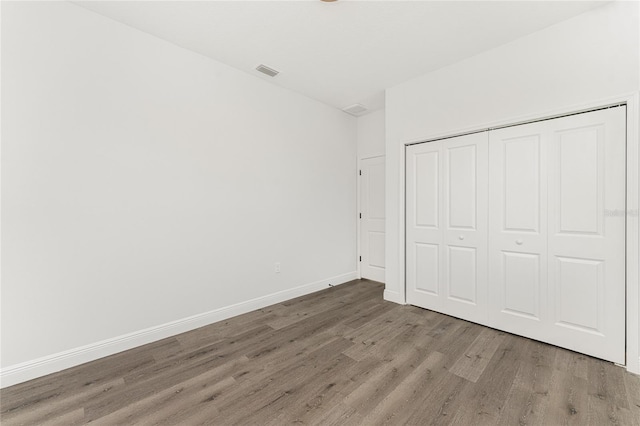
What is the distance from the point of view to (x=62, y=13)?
83.7 inches

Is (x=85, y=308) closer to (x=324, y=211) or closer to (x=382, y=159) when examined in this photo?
(x=324, y=211)

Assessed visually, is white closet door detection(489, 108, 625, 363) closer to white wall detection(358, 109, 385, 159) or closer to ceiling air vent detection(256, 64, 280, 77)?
white wall detection(358, 109, 385, 159)

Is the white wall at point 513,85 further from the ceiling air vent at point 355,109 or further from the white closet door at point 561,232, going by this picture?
the ceiling air vent at point 355,109

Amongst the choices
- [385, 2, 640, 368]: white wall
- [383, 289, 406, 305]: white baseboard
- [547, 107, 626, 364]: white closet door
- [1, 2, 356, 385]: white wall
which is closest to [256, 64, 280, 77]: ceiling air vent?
[1, 2, 356, 385]: white wall

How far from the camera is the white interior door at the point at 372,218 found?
14.6ft

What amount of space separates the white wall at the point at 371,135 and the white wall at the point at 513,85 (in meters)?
0.77

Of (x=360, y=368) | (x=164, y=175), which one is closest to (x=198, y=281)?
(x=164, y=175)

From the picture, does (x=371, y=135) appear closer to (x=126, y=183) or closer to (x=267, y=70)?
(x=267, y=70)

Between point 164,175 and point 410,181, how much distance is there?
2858mm

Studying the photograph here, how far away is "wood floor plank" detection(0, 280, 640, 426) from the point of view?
1.64 metres

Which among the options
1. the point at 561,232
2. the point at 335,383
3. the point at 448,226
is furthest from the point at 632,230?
the point at 335,383

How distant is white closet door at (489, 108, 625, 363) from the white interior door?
1827 millimetres

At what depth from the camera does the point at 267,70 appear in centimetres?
319

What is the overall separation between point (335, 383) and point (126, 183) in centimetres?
248
